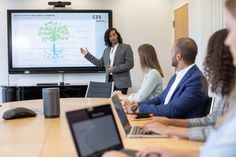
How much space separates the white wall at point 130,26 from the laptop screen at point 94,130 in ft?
16.3

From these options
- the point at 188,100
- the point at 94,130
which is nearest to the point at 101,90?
the point at 188,100

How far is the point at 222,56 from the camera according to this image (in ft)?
4.87

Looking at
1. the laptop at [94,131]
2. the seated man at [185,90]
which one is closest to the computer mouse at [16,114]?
the seated man at [185,90]

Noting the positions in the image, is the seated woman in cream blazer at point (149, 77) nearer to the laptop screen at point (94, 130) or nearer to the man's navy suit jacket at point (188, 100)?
the man's navy suit jacket at point (188, 100)

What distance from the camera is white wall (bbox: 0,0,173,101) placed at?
618cm

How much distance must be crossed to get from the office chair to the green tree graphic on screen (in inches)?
69.5

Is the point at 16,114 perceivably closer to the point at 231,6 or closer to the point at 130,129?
the point at 130,129

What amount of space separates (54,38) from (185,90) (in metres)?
4.02

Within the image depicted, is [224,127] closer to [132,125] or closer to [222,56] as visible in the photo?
[222,56]

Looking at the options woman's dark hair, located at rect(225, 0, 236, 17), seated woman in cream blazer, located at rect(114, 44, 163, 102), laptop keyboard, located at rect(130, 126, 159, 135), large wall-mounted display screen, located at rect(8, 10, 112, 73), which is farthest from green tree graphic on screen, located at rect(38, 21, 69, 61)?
woman's dark hair, located at rect(225, 0, 236, 17)

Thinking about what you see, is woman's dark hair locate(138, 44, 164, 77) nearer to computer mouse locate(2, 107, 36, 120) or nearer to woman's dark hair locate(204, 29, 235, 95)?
computer mouse locate(2, 107, 36, 120)

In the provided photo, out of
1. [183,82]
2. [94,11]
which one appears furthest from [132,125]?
[94,11]

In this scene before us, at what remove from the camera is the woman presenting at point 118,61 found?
519cm

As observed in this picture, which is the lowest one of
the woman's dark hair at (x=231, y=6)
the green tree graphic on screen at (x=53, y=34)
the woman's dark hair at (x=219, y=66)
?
the woman's dark hair at (x=219, y=66)
